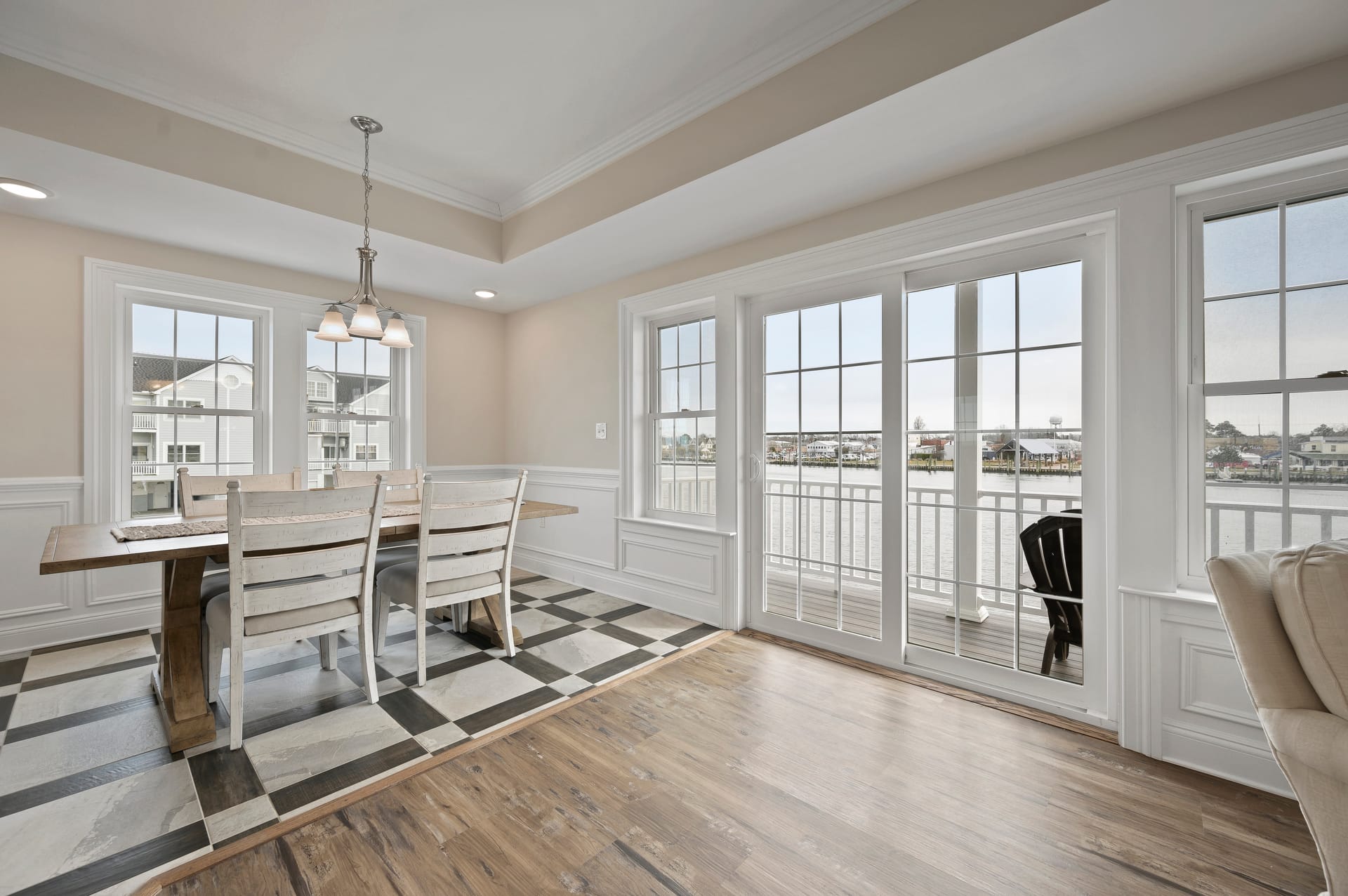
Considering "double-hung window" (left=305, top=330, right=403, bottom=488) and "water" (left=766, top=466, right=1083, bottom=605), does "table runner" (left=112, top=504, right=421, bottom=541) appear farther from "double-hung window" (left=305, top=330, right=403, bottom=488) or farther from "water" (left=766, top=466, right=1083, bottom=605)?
"water" (left=766, top=466, right=1083, bottom=605)

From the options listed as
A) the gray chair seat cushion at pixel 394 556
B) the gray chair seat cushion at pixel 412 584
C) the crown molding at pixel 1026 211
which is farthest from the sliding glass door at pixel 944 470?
the gray chair seat cushion at pixel 394 556

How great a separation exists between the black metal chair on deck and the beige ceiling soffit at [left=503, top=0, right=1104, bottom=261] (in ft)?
6.01

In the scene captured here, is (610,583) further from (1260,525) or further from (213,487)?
(1260,525)

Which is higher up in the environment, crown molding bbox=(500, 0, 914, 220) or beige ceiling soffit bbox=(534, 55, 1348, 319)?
crown molding bbox=(500, 0, 914, 220)

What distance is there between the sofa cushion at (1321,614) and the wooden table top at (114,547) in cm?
293

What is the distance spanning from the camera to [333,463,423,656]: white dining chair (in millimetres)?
2922

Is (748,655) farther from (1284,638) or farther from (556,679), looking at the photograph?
(1284,638)

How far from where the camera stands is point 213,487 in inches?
116

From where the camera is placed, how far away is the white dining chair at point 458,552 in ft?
8.53

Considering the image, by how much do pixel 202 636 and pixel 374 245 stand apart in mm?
2305

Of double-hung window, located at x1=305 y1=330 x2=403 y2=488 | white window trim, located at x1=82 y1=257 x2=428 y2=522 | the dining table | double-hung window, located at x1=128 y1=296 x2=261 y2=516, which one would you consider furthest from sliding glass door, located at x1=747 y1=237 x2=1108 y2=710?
double-hung window, located at x1=128 y1=296 x2=261 y2=516

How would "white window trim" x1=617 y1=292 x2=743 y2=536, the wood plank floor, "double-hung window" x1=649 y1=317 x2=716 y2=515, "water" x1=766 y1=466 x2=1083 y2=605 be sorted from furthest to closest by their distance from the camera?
1. "double-hung window" x1=649 y1=317 x2=716 y2=515
2. "white window trim" x1=617 y1=292 x2=743 y2=536
3. "water" x1=766 y1=466 x2=1083 y2=605
4. the wood plank floor

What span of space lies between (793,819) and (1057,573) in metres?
1.58

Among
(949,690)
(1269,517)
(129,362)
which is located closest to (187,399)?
(129,362)
